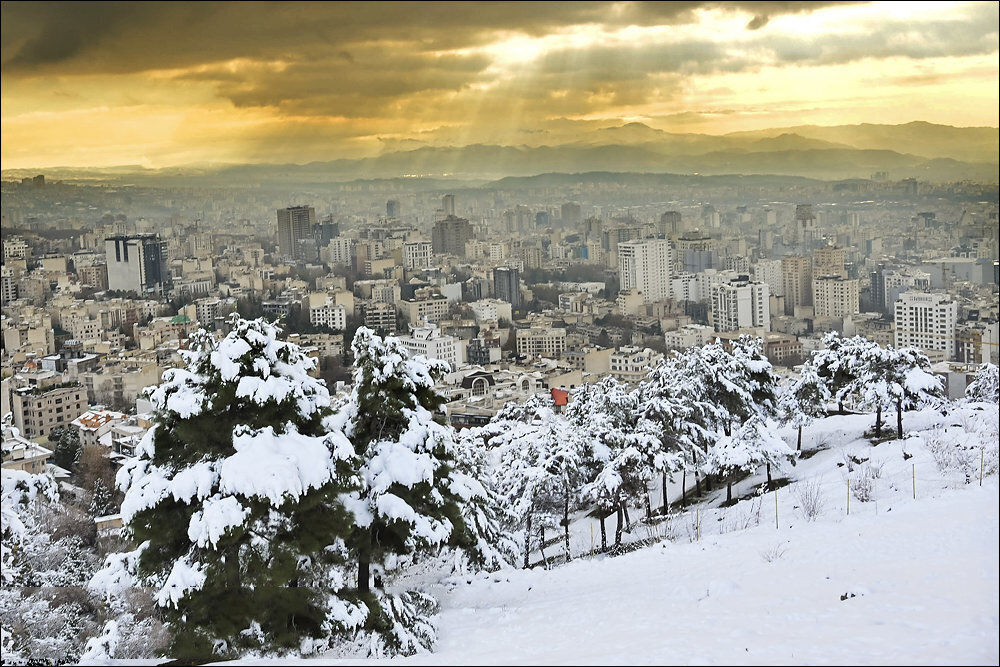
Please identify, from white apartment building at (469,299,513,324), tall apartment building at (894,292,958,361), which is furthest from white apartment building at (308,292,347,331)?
tall apartment building at (894,292,958,361)

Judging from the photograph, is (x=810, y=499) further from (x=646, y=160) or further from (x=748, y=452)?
(x=646, y=160)

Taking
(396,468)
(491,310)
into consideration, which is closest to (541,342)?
(491,310)

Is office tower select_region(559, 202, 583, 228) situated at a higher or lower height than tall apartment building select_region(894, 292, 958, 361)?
higher

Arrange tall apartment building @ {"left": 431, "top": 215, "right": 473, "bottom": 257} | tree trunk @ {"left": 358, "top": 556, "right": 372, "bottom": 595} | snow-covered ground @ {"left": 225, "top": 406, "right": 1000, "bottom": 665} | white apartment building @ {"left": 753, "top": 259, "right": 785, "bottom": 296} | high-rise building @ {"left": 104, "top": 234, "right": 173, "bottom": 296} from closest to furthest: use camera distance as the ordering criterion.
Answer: snow-covered ground @ {"left": 225, "top": 406, "right": 1000, "bottom": 665}
tree trunk @ {"left": 358, "top": 556, "right": 372, "bottom": 595}
white apartment building @ {"left": 753, "top": 259, "right": 785, "bottom": 296}
high-rise building @ {"left": 104, "top": 234, "right": 173, "bottom": 296}
tall apartment building @ {"left": 431, "top": 215, "right": 473, "bottom": 257}

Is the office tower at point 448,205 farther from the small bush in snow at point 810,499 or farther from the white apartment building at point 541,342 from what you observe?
the small bush in snow at point 810,499

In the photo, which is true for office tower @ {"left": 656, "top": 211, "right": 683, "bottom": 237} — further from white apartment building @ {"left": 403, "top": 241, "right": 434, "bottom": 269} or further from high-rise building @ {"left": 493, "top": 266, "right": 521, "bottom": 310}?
white apartment building @ {"left": 403, "top": 241, "right": 434, "bottom": 269}

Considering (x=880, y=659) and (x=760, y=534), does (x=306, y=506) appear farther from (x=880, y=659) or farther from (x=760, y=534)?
(x=760, y=534)
